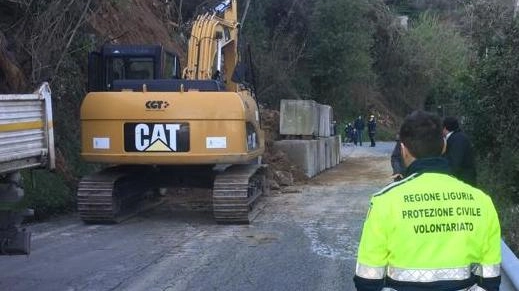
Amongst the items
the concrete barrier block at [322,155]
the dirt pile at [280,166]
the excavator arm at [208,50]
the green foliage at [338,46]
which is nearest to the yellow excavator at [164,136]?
the excavator arm at [208,50]

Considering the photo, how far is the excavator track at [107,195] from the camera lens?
39.1 ft

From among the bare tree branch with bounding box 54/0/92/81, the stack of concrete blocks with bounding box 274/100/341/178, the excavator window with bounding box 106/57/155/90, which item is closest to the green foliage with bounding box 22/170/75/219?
the excavator window with bounding box 106/57/155/90

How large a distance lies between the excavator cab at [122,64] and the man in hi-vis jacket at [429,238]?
1051 centimetres

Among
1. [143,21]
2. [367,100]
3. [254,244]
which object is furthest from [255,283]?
[367,100]

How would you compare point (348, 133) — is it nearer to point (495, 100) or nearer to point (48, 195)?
point (495, 100)

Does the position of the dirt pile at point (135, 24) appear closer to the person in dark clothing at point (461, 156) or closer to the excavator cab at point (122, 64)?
the excavator cab at point (122, 64)

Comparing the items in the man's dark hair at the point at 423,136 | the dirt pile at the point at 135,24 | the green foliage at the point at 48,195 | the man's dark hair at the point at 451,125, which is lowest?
the green foliage at the point at 48,195

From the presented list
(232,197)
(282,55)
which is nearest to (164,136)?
(232,197)

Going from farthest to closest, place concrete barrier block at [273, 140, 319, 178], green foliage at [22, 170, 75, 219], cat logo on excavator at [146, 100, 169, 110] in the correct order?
concrete barrier block at [273, 140, 319, 178] → green foliage at [22, 170, 75, 219] → cat logo on excavator at [146, 100, 169, 110]

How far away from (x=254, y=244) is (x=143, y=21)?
45.3ft

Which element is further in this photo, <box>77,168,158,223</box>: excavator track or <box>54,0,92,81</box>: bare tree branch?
<box>54,0,92,81</box>: bare tree branch

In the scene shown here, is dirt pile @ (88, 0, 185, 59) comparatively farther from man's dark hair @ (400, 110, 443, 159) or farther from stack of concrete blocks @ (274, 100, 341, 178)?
man's dark hair @ (400, 110, 443, 159)

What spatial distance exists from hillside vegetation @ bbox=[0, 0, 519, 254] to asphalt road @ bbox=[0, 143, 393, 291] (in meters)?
1.52

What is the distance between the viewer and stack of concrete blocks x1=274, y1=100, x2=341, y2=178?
21281 mm
